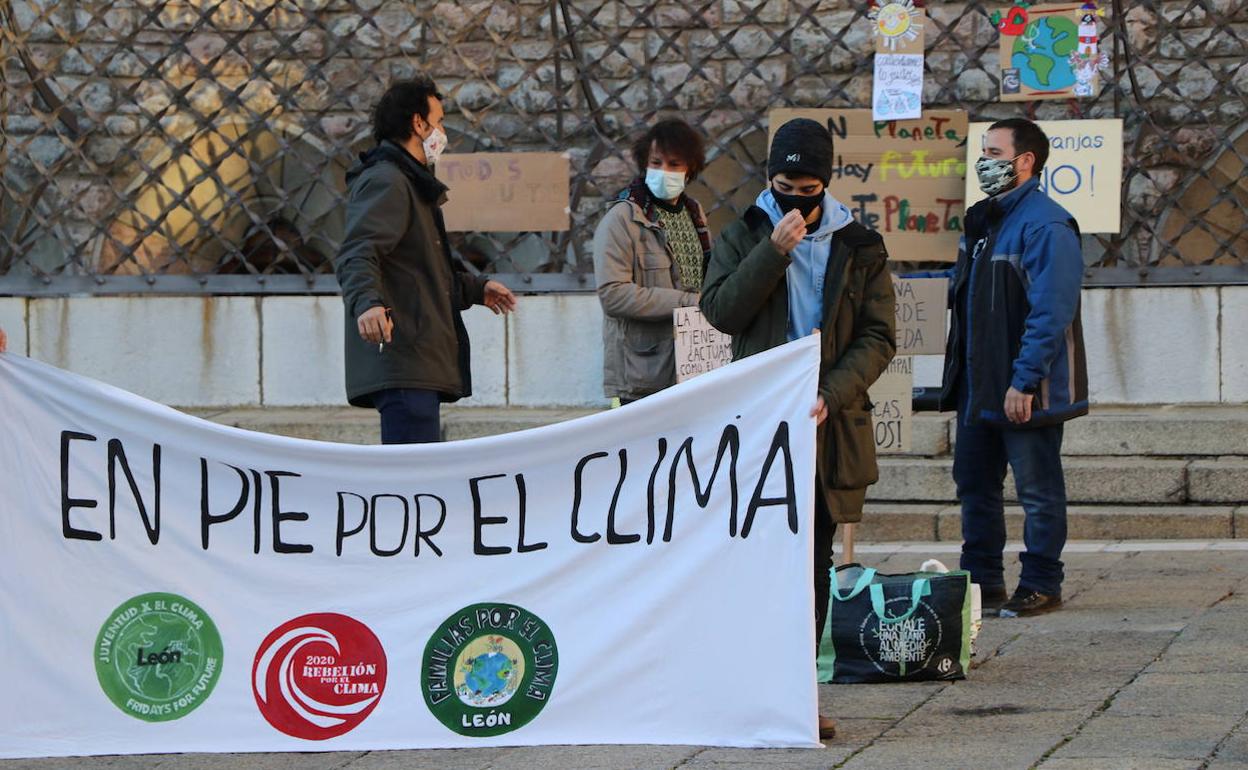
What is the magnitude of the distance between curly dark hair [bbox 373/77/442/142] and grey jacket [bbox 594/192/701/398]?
1105 mm

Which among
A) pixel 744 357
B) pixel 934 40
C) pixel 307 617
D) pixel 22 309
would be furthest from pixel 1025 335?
pixel 22 309

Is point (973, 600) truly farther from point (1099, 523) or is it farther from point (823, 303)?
point (1099, 523)

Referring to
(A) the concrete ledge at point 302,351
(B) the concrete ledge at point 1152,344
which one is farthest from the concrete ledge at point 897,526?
(A) the concrete ledge at point 302,351

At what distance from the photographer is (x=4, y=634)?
514 cm

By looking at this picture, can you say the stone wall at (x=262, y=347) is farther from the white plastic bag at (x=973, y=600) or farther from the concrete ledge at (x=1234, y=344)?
the white plastic bag at (x=973, y=600)

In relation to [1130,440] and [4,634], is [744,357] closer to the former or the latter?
[4,634]

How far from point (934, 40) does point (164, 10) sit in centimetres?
447

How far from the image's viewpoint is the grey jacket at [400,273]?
19.4ft

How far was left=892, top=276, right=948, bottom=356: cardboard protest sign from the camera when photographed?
8.19 m

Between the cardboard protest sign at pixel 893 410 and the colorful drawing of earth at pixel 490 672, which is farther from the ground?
the cardboard protest sign at pixel 893 410

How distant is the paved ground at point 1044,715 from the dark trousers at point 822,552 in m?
0.30

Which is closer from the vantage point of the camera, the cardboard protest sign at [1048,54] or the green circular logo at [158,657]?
the green circular logo at [158,657]

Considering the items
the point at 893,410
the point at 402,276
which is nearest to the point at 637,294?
the point at 402,276

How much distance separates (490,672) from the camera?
5078mm
